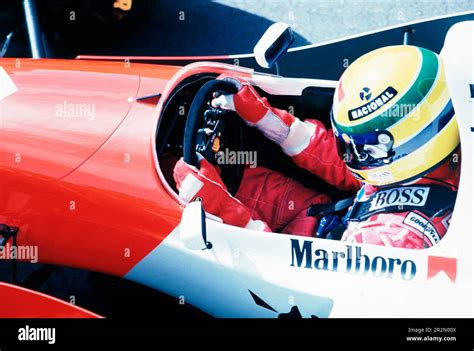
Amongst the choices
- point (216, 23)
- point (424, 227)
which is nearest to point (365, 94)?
point (424, 227)

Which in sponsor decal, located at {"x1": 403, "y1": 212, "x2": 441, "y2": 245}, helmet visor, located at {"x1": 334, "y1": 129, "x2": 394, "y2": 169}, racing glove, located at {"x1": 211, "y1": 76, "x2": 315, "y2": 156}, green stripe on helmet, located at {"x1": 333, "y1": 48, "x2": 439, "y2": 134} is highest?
racing glove, located at {"x1": 211, "y1": 76, "x2": 315, "y2": 156}

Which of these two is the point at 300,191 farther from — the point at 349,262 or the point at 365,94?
the point at 365,94

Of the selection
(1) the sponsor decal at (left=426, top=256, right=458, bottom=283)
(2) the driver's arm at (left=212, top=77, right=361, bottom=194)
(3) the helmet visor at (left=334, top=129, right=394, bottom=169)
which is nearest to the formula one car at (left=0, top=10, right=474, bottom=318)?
(1) the sponsor decal at (left=426, top=256, right=458, bottom=283)

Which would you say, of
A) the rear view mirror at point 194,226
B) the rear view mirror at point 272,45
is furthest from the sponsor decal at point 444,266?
the rear view mirror at point 272,45

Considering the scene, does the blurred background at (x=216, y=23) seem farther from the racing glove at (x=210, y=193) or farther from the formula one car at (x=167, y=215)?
the racing glove at (x=210, y=193)

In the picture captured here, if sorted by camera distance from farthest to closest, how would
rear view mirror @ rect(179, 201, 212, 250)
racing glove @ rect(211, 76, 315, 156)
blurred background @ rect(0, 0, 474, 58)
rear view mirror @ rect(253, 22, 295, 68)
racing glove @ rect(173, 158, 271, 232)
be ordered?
blurred background @ rect(0, 0, 474, 58) → rear view mirror @ rect(253, 22, 295, 68) → racing glove @ rect(211, 76, 315, 156) → racing glove @ rect(173, 158, 271, 232) → rear view mirror @ rect(179, 201, 212, 250)

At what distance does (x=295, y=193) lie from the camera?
3207mm

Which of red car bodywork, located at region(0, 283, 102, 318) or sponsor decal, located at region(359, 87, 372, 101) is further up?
sponsor decal, located at region(359, 87, 372, 101)

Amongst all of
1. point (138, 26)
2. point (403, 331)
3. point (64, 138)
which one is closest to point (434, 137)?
point (403, 331)

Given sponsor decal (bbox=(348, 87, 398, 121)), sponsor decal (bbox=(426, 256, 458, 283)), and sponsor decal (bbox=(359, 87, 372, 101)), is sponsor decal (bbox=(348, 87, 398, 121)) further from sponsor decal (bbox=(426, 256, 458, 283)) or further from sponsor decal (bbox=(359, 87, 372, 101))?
sponsor decal (bbox=(426, 256, 458, 283))

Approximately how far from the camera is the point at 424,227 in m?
2.61

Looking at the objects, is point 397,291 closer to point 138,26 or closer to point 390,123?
point 390,123

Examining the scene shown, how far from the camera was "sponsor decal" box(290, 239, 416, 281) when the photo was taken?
2588mm

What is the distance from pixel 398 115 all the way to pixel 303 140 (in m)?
0.69
